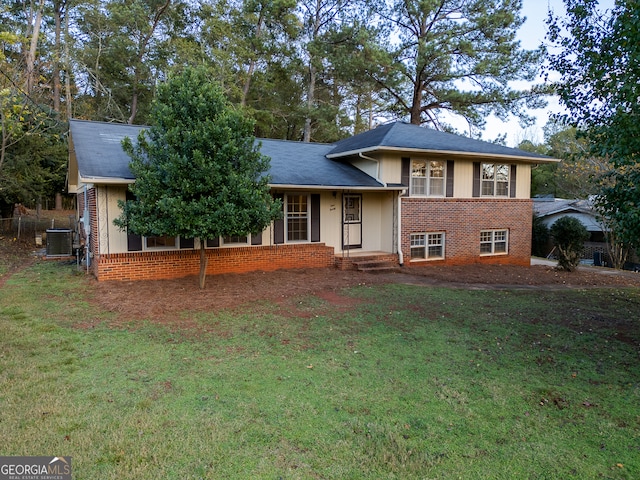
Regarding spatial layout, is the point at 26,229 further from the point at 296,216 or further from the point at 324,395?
the point at 324,395

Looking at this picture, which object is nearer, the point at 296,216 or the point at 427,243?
the point at 296,216

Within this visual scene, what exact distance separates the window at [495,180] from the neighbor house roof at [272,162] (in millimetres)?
4552

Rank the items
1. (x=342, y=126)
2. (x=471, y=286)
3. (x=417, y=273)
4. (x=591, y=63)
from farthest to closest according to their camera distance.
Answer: (x=342, y=126), (x=417, y=273), (x=471, y=286), (x=591, y=63)

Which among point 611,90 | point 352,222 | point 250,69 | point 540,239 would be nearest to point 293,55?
point 250,69

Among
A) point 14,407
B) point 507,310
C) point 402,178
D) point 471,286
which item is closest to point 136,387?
point 14,407

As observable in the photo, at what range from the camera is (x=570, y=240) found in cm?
1356

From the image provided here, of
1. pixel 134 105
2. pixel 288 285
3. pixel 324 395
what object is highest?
pixel 134 105

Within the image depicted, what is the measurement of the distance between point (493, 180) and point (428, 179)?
9.72 ft

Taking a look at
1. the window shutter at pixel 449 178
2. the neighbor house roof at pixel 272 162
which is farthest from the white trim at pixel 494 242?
the neighbor house roof at pixel 272 162

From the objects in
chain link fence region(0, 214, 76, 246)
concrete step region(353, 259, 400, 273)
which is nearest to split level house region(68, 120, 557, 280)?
concrete step region(353, 259, 400, 273)

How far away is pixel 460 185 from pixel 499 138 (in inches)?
424

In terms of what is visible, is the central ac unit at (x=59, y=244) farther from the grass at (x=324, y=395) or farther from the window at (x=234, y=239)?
the grass at (x=324, y=395)

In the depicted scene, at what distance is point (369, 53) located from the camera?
2144cm

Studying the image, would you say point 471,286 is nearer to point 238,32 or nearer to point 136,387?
point 136,387
